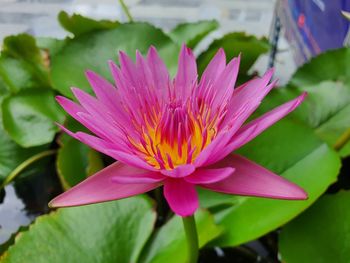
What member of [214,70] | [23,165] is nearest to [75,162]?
[23,165]

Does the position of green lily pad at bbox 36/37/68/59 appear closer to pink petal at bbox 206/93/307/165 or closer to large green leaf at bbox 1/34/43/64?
large green leaf at bbox 1/34/43/64

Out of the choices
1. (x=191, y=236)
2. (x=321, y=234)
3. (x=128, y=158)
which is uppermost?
(x=128, y=158)

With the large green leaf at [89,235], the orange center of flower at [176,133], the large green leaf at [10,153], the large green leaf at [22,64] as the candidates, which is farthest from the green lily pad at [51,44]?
the orange center of flower at [176,133]

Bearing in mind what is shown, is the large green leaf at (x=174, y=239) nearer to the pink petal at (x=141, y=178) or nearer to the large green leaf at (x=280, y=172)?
the large green leaf at (x=280, y=172)

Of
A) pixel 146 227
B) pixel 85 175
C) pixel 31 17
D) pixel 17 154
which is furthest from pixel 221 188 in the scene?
pixel 31 17

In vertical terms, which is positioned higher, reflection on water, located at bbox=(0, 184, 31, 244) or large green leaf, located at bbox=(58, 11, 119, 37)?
large green leaf, located at bbox=(58, 11, 119, 37)

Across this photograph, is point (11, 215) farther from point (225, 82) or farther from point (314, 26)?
point (314, 26)

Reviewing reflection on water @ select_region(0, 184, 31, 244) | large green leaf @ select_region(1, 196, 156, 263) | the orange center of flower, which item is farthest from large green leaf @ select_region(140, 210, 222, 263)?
reflection on water @ select_region(0, 184, 31, 244)
